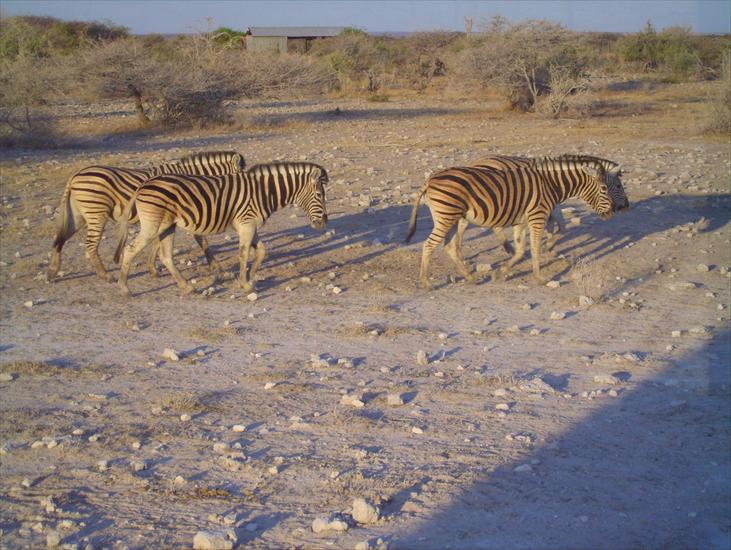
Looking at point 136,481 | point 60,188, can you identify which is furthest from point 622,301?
point 60,188

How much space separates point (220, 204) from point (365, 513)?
198 inches

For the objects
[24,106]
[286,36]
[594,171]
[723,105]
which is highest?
[286,36]

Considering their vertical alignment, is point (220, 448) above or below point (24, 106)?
below

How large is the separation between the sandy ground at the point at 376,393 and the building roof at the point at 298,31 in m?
49.5

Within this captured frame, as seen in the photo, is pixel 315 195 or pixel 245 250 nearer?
pixel 245 250

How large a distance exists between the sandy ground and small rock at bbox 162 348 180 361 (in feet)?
0.13

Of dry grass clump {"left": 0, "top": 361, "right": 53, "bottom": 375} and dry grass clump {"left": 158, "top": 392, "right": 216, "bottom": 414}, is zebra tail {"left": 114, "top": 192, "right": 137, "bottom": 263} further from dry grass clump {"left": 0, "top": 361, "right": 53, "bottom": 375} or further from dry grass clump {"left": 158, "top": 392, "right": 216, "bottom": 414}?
dry grass clump {"left": 158, "top": 392, "right": 216, "bottom": 414}

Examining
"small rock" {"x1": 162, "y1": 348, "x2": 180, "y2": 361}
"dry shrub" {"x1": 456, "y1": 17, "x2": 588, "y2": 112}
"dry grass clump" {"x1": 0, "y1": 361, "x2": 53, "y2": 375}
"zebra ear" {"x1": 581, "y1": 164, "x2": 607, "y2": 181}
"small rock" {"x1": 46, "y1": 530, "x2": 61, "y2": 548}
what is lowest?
"small rock" {"x1": 46, "y1": 530, "x2": 61, "y2": 548}

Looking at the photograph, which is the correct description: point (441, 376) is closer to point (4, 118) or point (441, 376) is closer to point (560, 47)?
point (4, 118)

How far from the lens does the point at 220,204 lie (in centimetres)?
852

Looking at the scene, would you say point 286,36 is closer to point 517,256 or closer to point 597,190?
point 597,190

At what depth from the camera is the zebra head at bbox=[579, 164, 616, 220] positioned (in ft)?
30.4

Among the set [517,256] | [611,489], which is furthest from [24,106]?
[611,489]

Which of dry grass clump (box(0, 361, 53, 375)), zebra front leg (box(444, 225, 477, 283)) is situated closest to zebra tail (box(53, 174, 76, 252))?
dry grass clump (box(0, 361, 53, 375))
